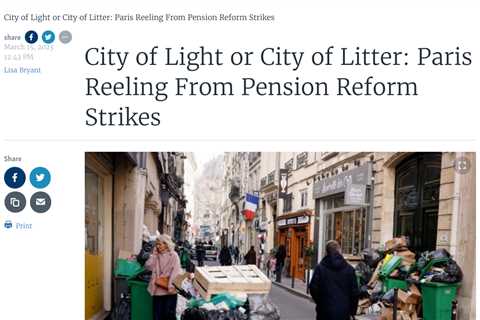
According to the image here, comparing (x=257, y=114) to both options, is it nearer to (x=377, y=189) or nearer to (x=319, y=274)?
(x=319, y=274)

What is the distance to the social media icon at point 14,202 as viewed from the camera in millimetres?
2762

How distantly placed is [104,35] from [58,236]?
44.8 inches

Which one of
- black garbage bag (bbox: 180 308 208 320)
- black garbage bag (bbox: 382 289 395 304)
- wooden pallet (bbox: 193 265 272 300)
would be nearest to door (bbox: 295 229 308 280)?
black garbage bag (bbox: 382 289 395 304)

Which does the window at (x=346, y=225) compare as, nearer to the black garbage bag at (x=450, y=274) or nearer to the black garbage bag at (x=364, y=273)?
the black garbage bag at (x=364, y=273)

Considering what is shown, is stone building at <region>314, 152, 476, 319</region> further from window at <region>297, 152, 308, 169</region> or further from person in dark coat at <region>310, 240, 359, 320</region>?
window at <region>297, 152, 308, 169</region>

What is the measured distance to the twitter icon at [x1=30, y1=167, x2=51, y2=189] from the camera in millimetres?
2826

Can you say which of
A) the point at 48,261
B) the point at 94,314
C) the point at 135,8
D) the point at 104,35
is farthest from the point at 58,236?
the point at 94,314

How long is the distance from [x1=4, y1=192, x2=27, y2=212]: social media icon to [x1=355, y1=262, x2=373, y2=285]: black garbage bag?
673 centimetres

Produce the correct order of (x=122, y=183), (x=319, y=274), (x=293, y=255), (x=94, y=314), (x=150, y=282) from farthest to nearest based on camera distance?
1. (x=293, y=255)
2. (x=122, y=183)
3. (x=94, y=314)
4. (x=150, y=282)
5. (x=319, y=274)

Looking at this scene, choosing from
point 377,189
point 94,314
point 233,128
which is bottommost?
point 94,314

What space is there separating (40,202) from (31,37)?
0.91 m

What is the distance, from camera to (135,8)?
285 cm

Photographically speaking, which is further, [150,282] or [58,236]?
[150,282]

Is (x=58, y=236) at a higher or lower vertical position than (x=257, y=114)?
lower
